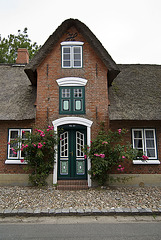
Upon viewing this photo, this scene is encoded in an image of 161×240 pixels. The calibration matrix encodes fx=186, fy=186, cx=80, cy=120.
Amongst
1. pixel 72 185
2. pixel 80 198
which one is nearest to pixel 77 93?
pixel 72 185

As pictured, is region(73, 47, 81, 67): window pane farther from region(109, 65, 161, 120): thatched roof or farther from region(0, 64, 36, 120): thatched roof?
→ region(0, 64, 36, 120): thatched roof

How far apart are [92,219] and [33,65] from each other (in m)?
7.52

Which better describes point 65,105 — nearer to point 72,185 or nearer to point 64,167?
point 64,167

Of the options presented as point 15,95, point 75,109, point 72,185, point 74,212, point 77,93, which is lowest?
point 74,212

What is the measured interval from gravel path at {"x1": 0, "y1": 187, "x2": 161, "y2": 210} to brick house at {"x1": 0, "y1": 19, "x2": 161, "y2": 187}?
0.85 metres

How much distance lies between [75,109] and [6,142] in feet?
12.8

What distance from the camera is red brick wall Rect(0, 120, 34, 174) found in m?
9.26

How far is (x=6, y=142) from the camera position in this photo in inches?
374

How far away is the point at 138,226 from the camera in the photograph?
17.5ft

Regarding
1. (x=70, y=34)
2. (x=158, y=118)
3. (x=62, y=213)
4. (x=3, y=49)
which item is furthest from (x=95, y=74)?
(x=3, y=49)

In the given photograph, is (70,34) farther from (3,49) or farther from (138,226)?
(3,49)

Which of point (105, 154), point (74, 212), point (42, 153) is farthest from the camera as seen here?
point (105, 154)

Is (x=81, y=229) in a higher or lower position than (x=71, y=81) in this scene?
lower

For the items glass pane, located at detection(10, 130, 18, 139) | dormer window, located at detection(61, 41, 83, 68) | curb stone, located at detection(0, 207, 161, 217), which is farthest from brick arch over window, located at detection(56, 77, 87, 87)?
curb stone, located at detection(0, 207, 161, 217)
